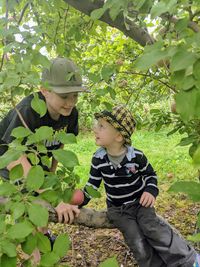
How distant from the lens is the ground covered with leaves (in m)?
2.75

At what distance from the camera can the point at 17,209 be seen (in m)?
0.95

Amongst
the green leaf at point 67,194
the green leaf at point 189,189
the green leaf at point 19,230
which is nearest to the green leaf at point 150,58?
the green leaf at point 189,189

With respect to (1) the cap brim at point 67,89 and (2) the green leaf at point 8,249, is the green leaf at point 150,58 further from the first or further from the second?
(1) the cap brim at point 67,89

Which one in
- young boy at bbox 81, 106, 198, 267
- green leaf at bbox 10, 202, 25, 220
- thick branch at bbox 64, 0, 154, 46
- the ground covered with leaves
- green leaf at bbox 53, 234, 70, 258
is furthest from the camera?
the ground covered with leaves

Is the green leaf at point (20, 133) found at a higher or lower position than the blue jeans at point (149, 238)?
higher

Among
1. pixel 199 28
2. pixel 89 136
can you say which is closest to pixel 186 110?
pixel 199 28

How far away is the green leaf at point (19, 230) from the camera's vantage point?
913mm

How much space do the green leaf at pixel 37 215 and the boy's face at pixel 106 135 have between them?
1.33 meters

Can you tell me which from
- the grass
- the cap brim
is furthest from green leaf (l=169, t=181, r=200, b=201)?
the grass

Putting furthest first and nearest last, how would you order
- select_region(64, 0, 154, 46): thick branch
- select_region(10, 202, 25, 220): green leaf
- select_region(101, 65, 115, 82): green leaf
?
select_region(64, 0, 154, 46): thick branch, select_region(101, 65, 115, 82): green leaf, select_region(10, 202, 25, 220): green leaf

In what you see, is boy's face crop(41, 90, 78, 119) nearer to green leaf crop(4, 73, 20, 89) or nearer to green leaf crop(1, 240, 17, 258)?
green leaf crop(4, 73, 20, 89)

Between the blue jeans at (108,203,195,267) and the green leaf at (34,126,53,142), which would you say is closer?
the green leaf at (34,126,53,142)

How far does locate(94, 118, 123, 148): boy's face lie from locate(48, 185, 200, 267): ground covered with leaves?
78 centimetres

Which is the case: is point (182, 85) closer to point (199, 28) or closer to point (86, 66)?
point (199, 28)
